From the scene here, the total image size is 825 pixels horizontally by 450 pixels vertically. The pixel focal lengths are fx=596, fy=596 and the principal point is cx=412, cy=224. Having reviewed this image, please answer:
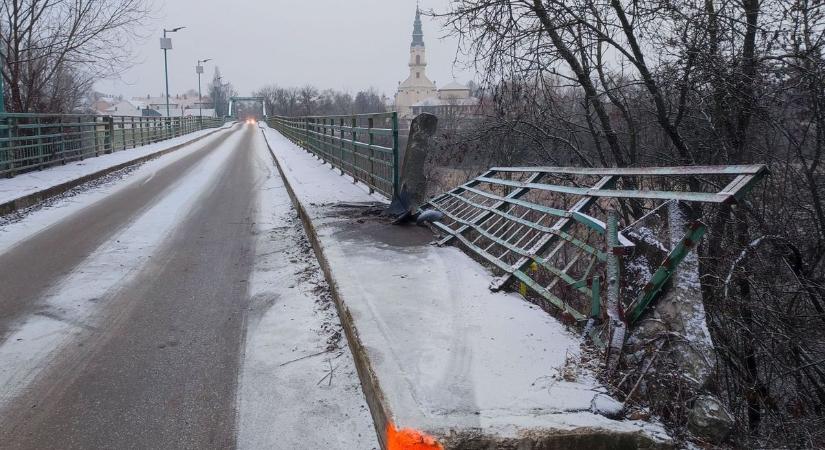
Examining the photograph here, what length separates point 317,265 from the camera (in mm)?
6156

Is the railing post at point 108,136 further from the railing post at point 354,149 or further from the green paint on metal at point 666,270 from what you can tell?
the green paint on metal at point 666,270

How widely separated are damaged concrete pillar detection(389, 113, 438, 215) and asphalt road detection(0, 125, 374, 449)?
78.4 inches

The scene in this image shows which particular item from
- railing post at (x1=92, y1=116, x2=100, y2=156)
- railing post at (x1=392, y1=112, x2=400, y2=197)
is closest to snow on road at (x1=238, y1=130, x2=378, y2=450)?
railing post at (x1=392, y1=112, x2=400, y2=197)

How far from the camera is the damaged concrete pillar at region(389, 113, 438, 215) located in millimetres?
7531

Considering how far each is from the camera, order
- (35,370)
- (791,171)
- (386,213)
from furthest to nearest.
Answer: (386,213), (791,171), (35,370)

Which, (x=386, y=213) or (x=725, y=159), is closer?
(x=725, y=159)

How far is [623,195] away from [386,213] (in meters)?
4.32

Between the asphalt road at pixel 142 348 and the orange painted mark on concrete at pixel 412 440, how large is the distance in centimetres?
87

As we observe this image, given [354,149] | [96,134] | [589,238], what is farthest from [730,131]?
[96,134]

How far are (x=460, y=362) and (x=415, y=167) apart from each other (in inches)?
181

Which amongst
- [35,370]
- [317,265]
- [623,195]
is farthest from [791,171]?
[35,370]

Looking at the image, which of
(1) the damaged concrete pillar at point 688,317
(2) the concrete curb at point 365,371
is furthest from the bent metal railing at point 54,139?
(1) the damaged concrete pillar at point 688,317

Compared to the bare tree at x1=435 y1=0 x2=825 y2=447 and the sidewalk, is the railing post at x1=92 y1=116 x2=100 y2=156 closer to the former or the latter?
the bare tree at x1=435 y1=0 x2=825 y2=447

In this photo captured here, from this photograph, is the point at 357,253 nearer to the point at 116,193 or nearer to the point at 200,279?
the point at 200,279
